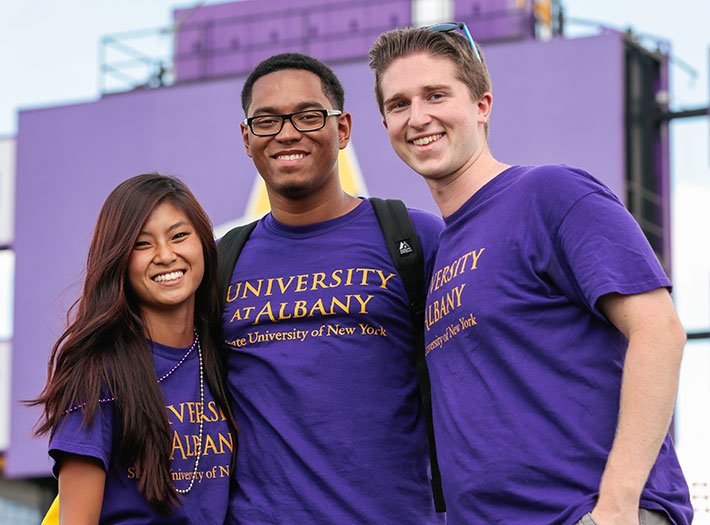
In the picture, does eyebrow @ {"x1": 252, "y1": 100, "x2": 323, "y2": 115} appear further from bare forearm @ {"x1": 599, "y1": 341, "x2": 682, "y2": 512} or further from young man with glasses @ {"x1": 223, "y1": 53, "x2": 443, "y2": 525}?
bare forearm @ {"x1": 599, "y1": 341, "x2": 682, "y2": 512}

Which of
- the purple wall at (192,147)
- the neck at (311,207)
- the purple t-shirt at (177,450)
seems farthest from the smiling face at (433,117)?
the purple wall at (192,147)

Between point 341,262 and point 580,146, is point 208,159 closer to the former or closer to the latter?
point 580,146

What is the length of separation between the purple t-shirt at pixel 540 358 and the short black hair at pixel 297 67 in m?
1.26

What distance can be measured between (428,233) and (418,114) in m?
0.79

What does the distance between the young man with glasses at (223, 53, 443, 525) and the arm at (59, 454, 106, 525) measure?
1.74 feet

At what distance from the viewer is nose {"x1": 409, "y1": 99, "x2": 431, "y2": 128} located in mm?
3742

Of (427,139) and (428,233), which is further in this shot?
(428,233)

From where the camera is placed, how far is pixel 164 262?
4.06 metres

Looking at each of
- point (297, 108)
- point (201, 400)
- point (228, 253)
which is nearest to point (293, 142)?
point (297, 108)

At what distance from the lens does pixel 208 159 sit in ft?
49.6

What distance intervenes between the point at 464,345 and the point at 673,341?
595 millimetres

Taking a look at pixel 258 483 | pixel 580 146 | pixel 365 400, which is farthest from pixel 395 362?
pixel 580 146

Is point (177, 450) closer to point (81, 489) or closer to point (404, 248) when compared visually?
point (81, 489)

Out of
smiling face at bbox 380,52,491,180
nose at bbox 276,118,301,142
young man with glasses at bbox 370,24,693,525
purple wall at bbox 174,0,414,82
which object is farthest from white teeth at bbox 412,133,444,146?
purple wall at bbox 174,0,414,82
